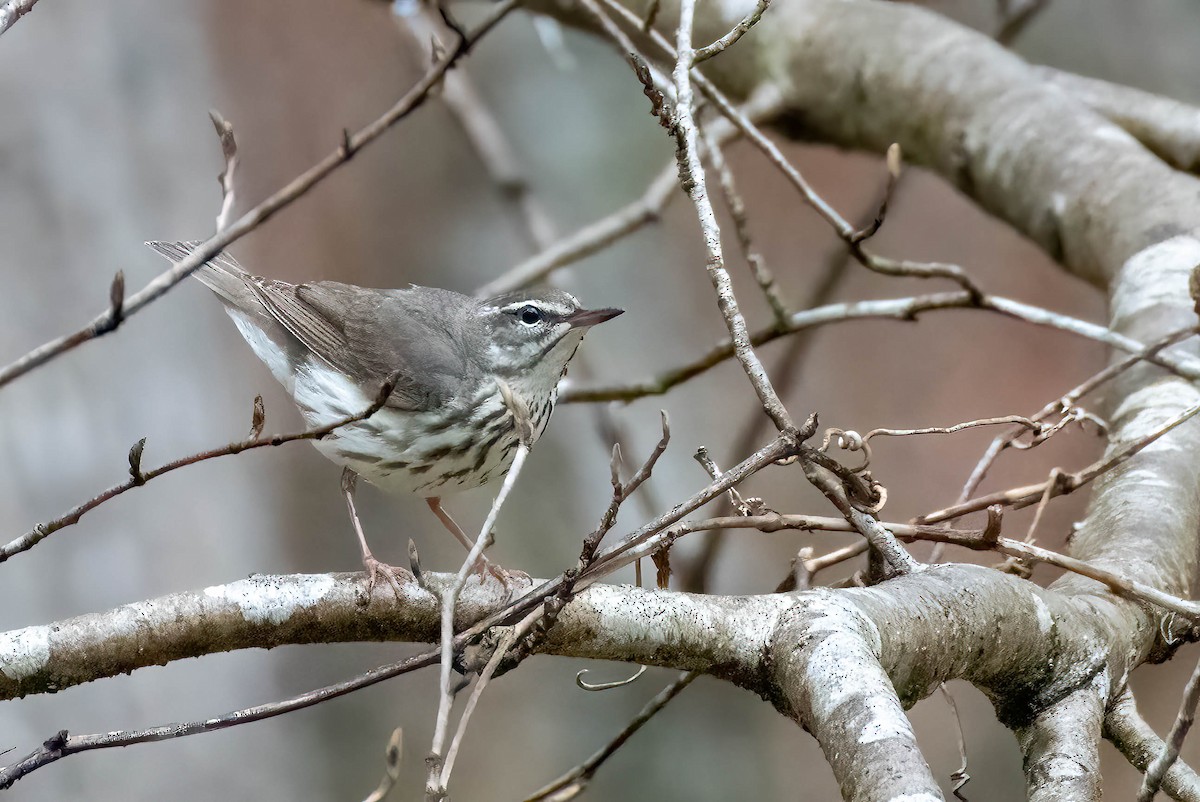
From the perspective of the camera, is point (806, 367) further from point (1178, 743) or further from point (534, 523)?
point (1178, 743)

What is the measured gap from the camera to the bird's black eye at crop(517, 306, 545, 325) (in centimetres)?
351

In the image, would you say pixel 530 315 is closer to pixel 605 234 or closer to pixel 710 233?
pixel 605 234

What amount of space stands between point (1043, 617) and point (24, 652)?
1.93 m

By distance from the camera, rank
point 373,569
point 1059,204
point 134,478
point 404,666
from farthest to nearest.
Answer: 1. point 1059,204
2. point 373,569
3. point 404,666
4. point 134,478

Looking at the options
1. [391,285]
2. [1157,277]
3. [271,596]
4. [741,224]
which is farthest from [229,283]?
[391,285]

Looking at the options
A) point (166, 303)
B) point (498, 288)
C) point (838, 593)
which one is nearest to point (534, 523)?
point (166, 303)

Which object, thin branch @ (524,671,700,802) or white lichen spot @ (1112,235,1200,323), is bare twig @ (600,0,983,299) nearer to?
white lichen spot @ (1112,235,1200,323)

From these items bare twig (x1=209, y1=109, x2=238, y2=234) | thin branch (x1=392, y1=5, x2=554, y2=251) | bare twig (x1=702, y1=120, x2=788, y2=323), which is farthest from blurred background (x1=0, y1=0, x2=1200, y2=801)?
bare twig (x1=209, y1=109, x2=238, y2=234)

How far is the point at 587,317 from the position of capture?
339 centimetres

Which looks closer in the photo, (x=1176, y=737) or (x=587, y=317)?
(x=1176, y=737)

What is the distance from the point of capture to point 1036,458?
6.64 metres

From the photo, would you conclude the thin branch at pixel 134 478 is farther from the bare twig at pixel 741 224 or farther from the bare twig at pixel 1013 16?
the bare twig at pixel 1013 16

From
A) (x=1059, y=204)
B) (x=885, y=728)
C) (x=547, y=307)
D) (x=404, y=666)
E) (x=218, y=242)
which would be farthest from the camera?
(x=1059, y=204)

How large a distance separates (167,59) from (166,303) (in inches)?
50.8
